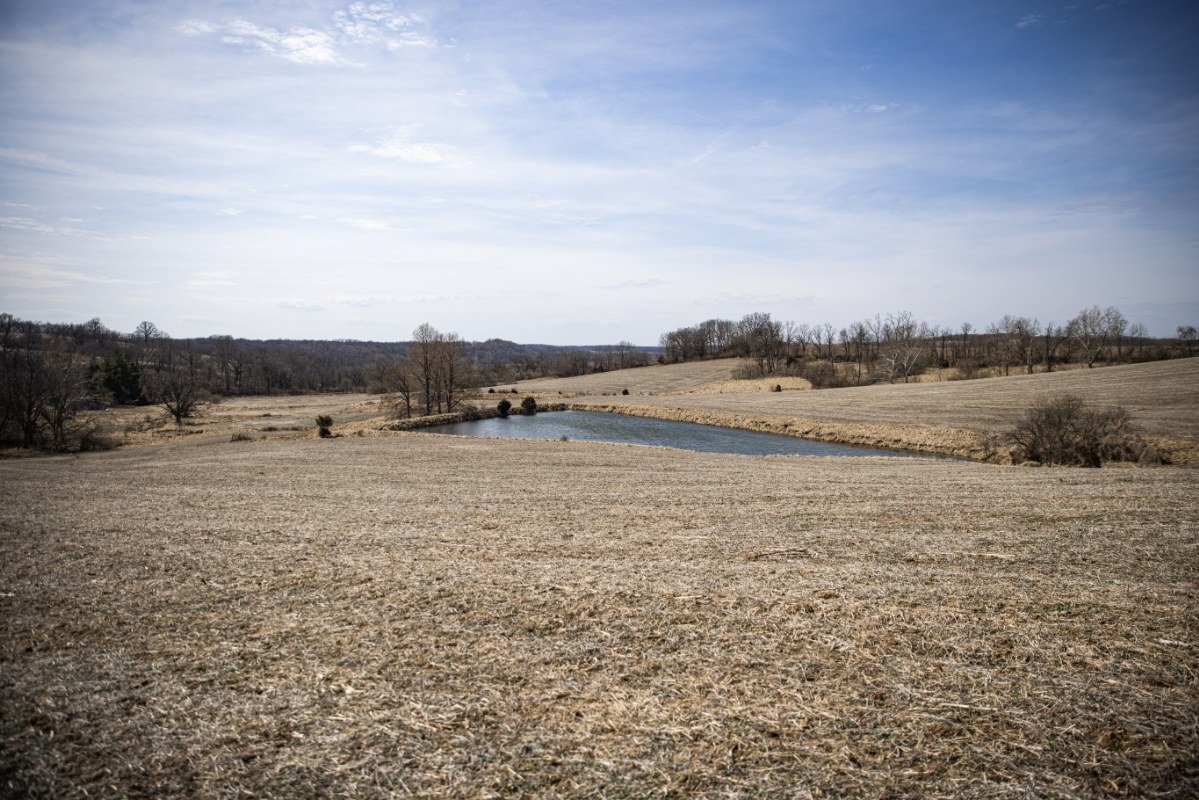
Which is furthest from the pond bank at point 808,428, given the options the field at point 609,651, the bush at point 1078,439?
the field at point 609,651

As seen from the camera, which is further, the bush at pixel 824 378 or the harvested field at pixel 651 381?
the harvested field at pixel 651 381

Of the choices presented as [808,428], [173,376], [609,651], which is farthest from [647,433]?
→ [173,376]

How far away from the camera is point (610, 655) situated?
592cm

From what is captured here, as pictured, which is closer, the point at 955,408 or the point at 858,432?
the point at 858,432

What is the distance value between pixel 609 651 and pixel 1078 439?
26.9 metres

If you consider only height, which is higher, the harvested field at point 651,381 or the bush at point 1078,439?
the harvested field at point 651,381

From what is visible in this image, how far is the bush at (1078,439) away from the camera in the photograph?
23.6 meters

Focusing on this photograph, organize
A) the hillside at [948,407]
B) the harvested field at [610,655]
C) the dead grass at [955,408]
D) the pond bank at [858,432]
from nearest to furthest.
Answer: the harvested field at [610,655] < the dead grass at [955,408] < the hillside at [948,407] < the pond bank at [858,432]

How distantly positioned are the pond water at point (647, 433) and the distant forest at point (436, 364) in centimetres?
1144

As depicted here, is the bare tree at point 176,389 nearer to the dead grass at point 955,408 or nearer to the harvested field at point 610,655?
the dead grass at point 955,408

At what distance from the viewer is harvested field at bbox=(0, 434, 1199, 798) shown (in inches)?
167

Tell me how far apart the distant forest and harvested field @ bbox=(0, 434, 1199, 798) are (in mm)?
31636

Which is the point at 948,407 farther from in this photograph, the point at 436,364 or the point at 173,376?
the point at 173,376

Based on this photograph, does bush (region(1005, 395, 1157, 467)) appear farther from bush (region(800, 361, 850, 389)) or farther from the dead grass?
bush (region(800, 361, 850, 389))
